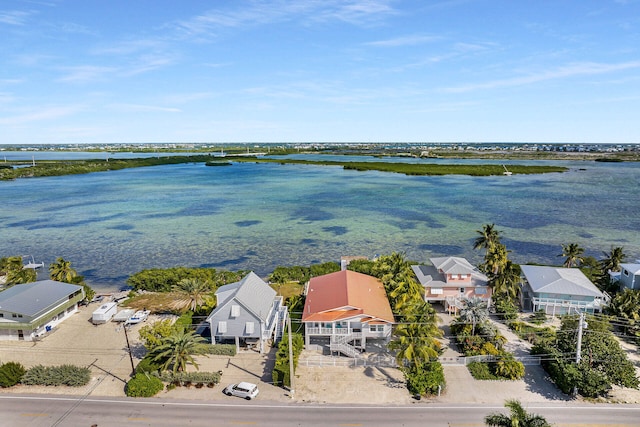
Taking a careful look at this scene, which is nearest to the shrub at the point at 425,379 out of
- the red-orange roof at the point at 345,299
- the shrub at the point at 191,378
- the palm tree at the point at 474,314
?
the red-orange roof at the point at 345,299

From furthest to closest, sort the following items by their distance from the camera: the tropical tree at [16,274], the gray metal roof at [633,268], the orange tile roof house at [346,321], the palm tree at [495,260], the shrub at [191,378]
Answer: the tropical tree at [16,274] → the gray metal roof at [633,268] → the palm tree at [495,260] → the orange tile roof house at [346,321] → the shrub at [191,378]

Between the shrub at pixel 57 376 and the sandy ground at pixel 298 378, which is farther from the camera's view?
the shrub at pixel 57 376

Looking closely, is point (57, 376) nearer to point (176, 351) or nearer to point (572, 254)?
point (176, 351)

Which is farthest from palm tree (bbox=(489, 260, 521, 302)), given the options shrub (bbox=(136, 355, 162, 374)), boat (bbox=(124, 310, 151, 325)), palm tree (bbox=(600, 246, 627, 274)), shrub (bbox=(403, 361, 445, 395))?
boat (bbox=(124, 310, 151, 325))

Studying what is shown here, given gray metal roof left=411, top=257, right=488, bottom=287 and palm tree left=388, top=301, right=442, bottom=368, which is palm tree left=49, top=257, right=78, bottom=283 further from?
gray metal roof left=411, top=257, right=488, bottom=287

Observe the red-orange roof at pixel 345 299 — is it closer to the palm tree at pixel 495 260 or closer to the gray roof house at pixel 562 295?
the palm tree at pixel 495 260

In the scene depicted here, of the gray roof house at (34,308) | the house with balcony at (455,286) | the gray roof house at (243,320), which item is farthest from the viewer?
the house with balcony at (455,286)

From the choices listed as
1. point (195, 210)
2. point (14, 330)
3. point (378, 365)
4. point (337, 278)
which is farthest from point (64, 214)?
point (378, 365)
